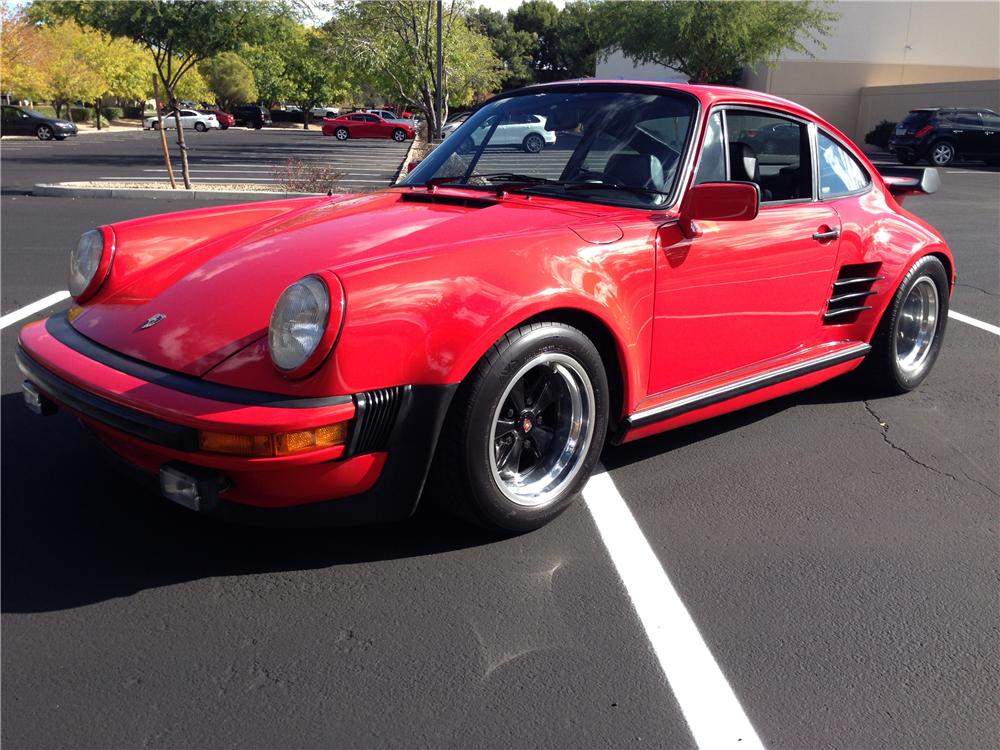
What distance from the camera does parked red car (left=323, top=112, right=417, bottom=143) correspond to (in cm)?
3978

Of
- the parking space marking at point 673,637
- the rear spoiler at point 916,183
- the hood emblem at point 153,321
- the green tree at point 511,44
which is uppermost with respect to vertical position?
the green tree at point 511,44

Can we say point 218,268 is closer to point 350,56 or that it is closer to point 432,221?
point 432,221

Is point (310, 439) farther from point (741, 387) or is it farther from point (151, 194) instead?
point (151, 194)

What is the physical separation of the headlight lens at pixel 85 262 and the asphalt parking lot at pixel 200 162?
13224 mm

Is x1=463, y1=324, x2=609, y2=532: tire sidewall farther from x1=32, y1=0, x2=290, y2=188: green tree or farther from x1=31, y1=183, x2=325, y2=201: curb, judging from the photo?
x1=32, y1=0, x2=290, y2=188: green tree

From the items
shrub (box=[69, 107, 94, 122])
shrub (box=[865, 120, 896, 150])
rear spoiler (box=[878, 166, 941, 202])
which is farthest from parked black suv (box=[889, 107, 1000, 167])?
shrub (box=[69, 107, 94, 122])

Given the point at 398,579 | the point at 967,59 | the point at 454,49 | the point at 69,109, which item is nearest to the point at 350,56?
the point at 454,49

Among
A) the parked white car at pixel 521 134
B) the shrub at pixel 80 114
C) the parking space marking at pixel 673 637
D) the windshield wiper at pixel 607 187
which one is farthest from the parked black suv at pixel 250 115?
the parking space marking at pixel 673 637

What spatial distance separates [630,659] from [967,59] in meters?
44.6

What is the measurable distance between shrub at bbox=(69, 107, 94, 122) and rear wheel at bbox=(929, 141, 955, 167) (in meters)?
46.5

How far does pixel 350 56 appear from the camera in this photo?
22.0m

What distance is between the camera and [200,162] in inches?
926

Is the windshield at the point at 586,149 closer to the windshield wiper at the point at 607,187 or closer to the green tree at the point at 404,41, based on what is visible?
the windshield wiper at the point at 607,187

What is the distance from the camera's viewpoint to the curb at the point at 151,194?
45.5 feet
